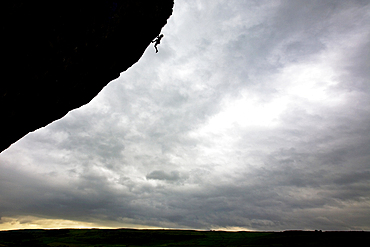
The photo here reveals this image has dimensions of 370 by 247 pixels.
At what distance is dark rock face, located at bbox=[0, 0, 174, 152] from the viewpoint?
14.7 meters

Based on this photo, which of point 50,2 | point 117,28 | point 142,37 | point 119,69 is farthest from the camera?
point 119,69

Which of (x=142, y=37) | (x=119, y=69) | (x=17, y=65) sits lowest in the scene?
(x=17, y=65)

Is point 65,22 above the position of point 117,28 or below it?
below

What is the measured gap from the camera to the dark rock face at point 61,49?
1473 cm

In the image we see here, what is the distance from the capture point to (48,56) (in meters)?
16.4

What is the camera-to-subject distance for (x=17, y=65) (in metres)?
15.4

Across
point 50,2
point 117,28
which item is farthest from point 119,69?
point 50,2

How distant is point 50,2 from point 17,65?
5.25 meters

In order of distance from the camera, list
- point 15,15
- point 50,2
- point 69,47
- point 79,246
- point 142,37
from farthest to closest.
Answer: point 79,246 < point 142,37 < point 69,47 < point 50,2 < point 15,15

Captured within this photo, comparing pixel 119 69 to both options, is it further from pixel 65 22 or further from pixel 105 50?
pixel 65 22

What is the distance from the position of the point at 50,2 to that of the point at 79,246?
101 m

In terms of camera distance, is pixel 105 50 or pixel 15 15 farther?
pixel 105 50

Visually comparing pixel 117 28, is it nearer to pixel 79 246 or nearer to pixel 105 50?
pixel 105 50

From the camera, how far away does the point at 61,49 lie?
16656mm
